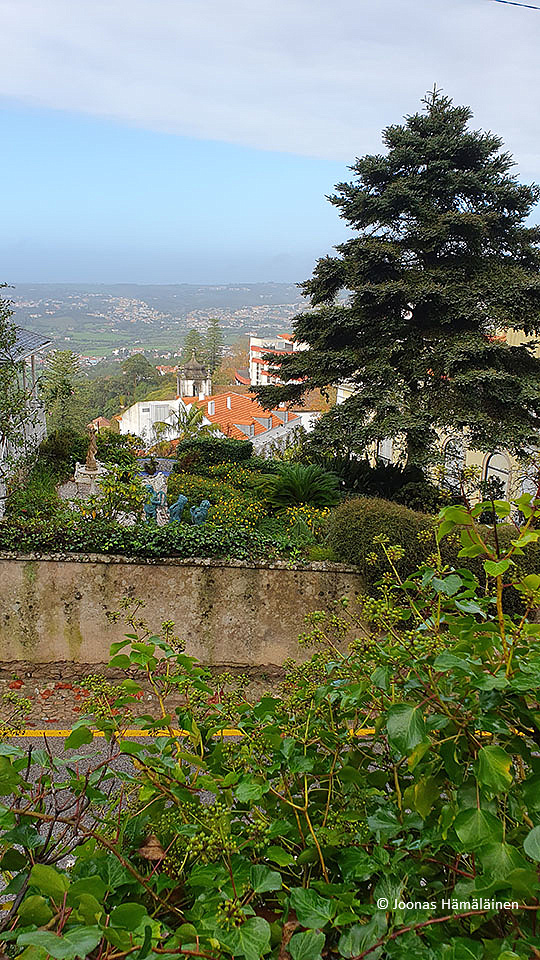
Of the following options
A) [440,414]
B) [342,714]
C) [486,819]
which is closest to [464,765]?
[486,819]

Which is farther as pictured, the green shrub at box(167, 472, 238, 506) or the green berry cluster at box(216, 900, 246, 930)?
the green shrub at box(167, 472, 238, 506)

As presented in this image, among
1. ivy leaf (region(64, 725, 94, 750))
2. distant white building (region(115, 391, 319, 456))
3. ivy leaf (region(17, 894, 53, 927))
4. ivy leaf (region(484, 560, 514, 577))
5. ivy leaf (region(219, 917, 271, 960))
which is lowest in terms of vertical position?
distant white building (region(115, 391, 319, 456))

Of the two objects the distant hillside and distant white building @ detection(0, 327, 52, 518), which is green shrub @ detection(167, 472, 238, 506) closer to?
distant white building @ detection(0, 327, 52, 518)

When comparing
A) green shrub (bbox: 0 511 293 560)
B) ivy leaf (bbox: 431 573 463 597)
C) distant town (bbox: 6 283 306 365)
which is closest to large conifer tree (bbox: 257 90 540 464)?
green shrub (bbox: 0 511 293 560)

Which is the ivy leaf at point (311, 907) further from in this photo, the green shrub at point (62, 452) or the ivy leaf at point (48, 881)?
the green shrub at point (62, 452)

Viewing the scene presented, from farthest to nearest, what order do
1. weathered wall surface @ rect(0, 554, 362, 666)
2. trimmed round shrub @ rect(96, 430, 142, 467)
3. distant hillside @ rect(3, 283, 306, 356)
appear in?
distant hillside @ rect(3, 283, 306, 356), trimmed round shrub @ rect(96, 430, 142, 467), weathered wall surface @ rect(0, 554, 362, 666)

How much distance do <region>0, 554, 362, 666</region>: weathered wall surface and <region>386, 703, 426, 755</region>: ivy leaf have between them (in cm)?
751

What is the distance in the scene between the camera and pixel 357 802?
1.47m

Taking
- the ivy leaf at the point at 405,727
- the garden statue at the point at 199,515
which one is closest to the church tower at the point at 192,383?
Result: the garden statue at the point at 199,515

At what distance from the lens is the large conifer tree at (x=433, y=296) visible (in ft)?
38.3

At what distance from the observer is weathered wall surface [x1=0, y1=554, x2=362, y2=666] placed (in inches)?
340

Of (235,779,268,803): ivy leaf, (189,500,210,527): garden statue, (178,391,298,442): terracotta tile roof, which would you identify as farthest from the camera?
(178,391,298,442): terracotta tile roof

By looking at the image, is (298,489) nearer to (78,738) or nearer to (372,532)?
(372,532)

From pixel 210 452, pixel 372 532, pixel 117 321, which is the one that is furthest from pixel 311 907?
pixel 117 321
